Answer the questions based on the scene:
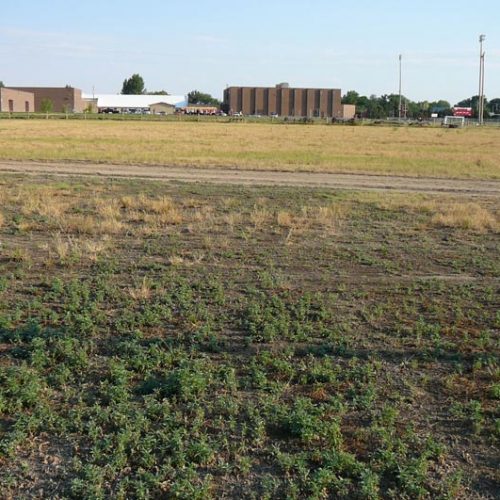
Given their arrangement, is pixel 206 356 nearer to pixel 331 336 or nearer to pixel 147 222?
pixel 331 336

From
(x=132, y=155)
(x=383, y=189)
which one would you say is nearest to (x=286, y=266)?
(x=383, y=189)

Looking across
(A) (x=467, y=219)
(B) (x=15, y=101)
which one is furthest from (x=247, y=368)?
(B) (x=15, y=101)

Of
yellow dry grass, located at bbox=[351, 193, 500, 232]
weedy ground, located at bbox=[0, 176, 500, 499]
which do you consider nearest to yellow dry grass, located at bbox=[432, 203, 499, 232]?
yellow dry grass, located at bbox=[351, 193, 500, 232]

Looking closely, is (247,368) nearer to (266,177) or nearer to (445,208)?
(445,208)

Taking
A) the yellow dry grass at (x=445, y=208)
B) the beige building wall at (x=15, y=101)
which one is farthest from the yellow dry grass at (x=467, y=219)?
the beige building wall at (x=15, y=101)

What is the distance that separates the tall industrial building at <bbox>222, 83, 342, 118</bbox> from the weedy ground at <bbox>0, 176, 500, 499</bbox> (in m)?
170

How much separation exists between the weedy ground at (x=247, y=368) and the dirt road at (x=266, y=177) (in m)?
11.7

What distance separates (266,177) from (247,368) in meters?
21.1

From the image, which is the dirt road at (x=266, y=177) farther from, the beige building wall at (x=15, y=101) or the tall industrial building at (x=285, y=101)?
the tall industrial building at (x=285, y=101)

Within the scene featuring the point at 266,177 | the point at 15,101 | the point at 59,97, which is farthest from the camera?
the point at 59,97

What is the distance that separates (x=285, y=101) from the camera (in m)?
182

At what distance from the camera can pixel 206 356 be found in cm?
687

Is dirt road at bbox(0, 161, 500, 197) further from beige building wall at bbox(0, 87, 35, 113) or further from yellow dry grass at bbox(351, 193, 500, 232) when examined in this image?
beige building wall at bbox(0, 87, 35, 113)

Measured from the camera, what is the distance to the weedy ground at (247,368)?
4816 millimetres
